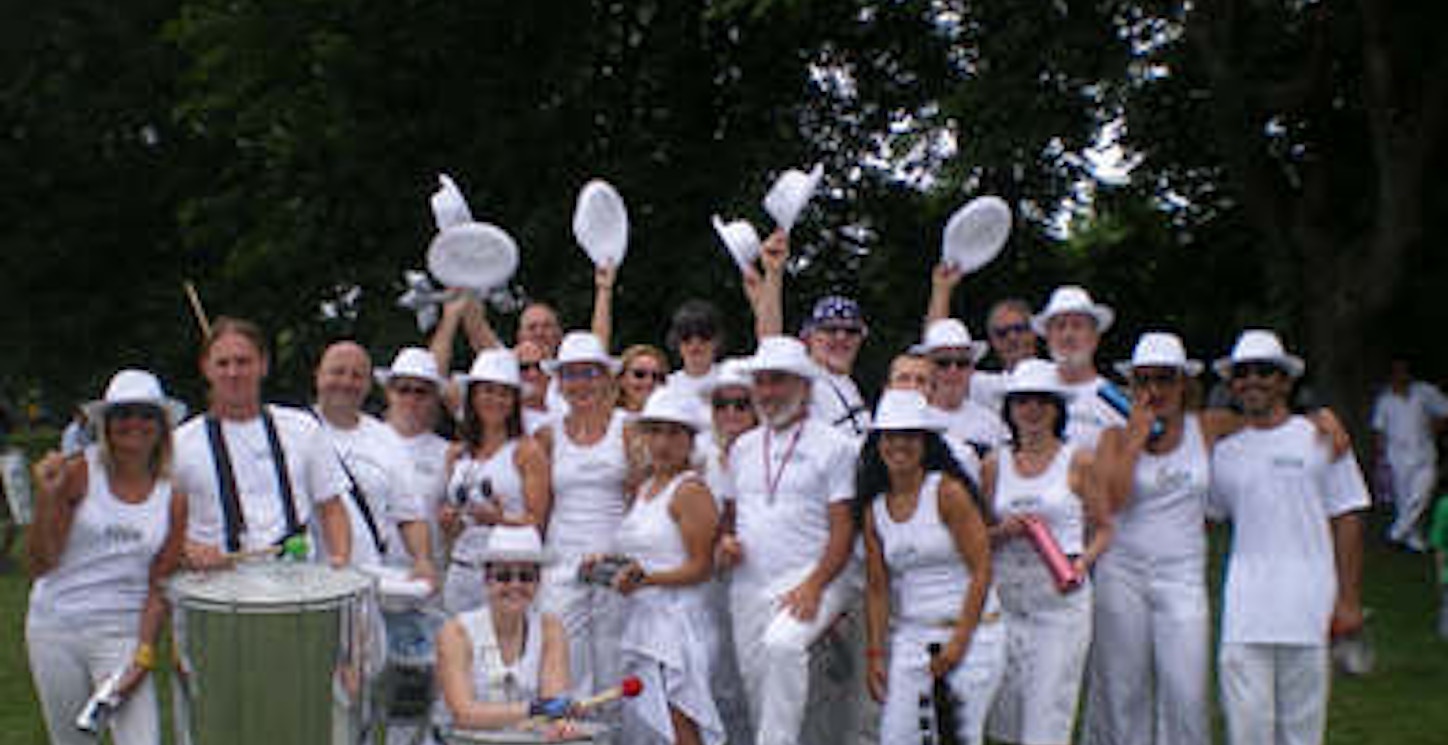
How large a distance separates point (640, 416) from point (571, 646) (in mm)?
937

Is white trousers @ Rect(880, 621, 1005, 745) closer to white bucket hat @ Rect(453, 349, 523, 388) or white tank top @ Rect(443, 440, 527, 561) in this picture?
white tank top @ Rect(443, 440, 527, 561)

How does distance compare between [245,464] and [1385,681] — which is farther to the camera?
[1385,681]

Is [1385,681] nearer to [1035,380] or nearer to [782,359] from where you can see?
[1035,380]

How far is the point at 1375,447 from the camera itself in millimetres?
16266

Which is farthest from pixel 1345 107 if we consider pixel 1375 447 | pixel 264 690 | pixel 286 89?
pixel 264 690

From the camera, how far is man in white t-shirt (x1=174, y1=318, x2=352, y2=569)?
5.95 metres

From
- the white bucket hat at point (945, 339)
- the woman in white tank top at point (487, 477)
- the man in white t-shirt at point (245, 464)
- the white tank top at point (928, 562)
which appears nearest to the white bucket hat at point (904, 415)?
the white tank top at point (928, 562)

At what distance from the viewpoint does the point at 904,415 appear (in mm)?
6008

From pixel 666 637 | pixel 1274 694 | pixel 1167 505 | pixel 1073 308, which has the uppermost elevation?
pixel 1073 308

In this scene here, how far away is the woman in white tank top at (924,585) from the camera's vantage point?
5926 mm

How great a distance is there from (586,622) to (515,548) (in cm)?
95

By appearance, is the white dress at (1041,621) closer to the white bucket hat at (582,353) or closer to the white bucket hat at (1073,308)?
the white bucket hat at (1073,308)

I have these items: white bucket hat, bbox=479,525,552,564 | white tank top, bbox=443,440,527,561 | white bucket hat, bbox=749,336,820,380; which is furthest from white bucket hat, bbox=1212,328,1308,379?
white tank top, bbox=443,440,527,561

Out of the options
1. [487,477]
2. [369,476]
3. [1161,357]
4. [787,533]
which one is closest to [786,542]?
[787,533]
